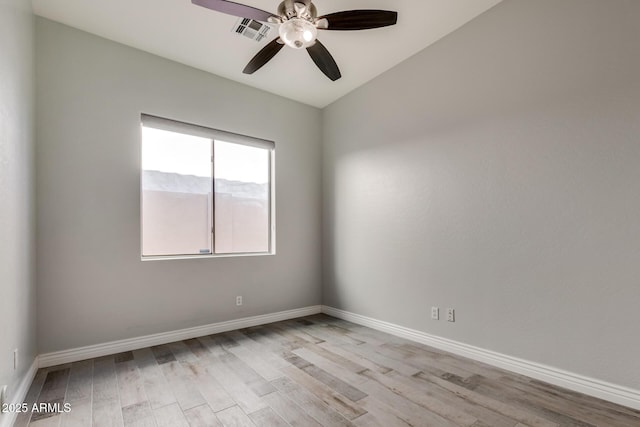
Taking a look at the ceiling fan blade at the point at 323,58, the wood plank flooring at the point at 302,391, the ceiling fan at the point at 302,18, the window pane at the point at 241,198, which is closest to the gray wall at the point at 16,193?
the wood plank flooring at the point at 302,391

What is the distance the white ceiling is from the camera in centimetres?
246

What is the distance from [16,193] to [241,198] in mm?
2094

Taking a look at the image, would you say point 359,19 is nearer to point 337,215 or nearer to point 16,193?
point 337,215

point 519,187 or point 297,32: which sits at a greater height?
point 297,32

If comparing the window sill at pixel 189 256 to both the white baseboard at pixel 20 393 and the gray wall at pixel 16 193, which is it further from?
the white baseboard at pixel 20 393

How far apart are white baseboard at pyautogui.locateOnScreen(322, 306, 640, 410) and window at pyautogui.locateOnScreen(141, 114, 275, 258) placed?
6.85 ft

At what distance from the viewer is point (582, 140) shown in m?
2.09

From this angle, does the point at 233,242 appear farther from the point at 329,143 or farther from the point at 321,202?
the point at 329,143

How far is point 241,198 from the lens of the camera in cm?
380

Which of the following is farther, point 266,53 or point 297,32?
point 266,53

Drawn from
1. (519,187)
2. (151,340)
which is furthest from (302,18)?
(151,340)

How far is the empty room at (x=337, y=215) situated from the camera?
1.92 m

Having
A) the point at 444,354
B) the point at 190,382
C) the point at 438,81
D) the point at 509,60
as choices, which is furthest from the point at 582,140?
the point at 190,382

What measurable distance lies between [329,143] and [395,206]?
5.01 feet
